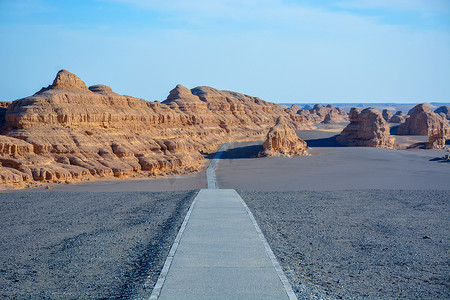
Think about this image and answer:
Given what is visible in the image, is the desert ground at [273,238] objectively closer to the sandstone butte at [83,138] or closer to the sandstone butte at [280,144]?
the sandstone butte at [83,138]

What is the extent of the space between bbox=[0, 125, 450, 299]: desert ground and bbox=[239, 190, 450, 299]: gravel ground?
0.10 ft

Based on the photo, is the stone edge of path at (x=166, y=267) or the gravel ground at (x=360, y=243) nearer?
the stone edge of path at (x=166, y=267)

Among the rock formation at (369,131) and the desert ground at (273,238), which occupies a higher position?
the rock formation at (369,131)

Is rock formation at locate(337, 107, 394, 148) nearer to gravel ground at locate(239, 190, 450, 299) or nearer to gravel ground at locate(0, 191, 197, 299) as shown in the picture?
gravel ground at locate(239, 190, 450, 299)

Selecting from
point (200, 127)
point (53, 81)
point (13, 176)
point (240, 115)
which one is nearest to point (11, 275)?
point (13, 176)

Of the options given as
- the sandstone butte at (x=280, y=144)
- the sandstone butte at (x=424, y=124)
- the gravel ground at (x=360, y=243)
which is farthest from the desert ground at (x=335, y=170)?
the sandstone butte at (x=424, y=124)

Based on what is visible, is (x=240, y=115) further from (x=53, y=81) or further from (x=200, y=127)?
(x=53, y=81)

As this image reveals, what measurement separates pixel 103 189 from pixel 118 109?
11.6 m

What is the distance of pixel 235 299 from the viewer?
22.1ft

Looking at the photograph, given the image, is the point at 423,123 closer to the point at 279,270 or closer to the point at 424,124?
the point at 424,124

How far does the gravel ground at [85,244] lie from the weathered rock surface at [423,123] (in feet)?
168

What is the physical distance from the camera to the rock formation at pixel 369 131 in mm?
46969

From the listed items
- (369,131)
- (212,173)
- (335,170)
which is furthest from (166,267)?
(369,131)

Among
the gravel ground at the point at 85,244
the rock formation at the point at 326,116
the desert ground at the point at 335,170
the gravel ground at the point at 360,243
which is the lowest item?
the desert ground at the point at 335,170
